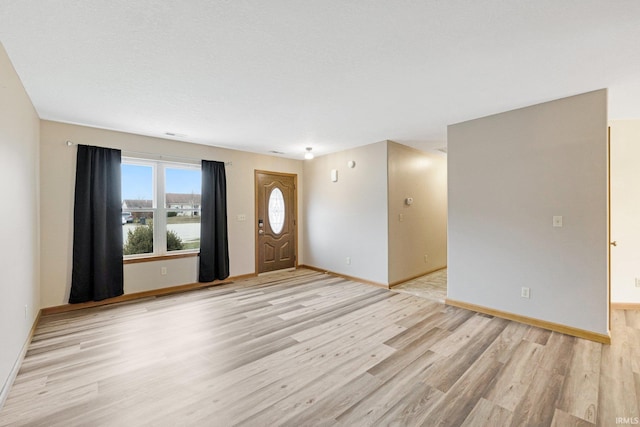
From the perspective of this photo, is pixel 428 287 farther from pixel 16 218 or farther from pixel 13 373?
pixel 16 218

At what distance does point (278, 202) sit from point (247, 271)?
1.58m

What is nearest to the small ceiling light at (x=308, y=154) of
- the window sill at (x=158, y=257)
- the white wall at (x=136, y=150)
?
the white wall at (x=136, y=150)

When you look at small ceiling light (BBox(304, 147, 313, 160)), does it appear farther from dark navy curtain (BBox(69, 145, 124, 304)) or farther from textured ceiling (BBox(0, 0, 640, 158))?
dark navy curtain (BBox(69, 145, 124, 304))

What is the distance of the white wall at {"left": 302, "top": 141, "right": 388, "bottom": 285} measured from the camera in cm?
473

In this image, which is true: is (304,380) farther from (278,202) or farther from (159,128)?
(278,202)

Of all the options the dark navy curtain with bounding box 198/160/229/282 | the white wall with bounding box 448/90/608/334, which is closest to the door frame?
the dark navy curtain with bounding box 198/160/229/282

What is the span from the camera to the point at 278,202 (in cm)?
596

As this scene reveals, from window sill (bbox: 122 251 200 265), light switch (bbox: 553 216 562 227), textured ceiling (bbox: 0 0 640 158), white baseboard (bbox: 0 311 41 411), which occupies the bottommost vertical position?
white baseboard (bbox: 0 311 41 411)

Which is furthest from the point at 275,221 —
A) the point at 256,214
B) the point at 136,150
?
the point at 136,150

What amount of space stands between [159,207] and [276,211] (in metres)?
2.22

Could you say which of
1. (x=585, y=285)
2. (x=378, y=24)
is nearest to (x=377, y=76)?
(x=378, y=24)

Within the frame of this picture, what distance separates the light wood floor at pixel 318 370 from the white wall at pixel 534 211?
349 millimetres

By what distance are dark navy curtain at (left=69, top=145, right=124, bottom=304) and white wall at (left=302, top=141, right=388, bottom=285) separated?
3.46 metres

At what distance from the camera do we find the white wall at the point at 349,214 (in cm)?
473
